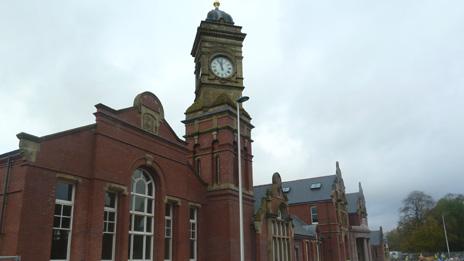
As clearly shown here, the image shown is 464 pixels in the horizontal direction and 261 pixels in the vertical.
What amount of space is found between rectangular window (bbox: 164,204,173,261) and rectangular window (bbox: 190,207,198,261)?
Answer: 2.28m

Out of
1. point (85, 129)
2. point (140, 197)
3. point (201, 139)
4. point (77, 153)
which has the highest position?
point (201, 139)

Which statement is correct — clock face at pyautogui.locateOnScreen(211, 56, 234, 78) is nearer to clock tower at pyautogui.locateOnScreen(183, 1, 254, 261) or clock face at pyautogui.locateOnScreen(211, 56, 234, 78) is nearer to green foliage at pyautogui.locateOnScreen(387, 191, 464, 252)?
clock tower at pyautogui.locateOnScreen(183, 1, 254, 261)

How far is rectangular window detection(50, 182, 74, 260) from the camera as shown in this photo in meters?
17.6

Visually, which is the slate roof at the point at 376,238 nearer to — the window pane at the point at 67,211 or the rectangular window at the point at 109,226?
the rectangular window at the point at 109,226

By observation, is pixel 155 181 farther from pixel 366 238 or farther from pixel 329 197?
pixel 366 238

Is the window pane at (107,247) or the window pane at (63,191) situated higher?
the window pane at (63,191)

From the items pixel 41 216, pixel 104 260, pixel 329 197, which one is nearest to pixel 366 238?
pixel 329 197

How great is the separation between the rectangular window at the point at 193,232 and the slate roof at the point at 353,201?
41.8 metres

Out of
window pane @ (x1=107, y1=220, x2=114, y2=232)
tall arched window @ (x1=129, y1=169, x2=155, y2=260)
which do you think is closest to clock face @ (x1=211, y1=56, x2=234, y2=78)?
tall arched window @ (x1=129, y1=169, x2=155, y2=260)

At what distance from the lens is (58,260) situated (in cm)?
1742

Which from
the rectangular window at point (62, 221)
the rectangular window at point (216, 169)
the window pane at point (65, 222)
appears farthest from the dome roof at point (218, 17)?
the window pane at point (65, 222)

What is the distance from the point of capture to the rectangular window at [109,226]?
20016mm

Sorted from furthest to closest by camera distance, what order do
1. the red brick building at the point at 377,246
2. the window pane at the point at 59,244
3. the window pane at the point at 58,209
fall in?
1. the red brick building at the point at 377,246
2. the window pane at the point at 58,209
3. the window pane at the point at 59,244

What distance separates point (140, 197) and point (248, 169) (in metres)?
10.5
